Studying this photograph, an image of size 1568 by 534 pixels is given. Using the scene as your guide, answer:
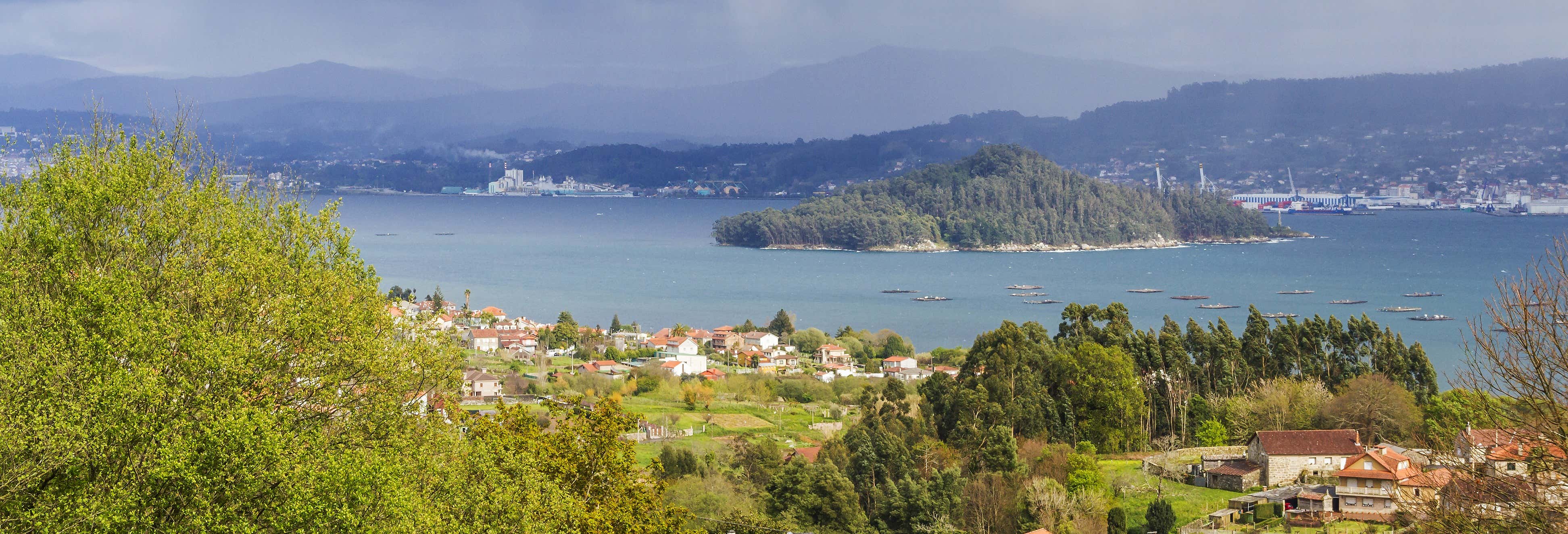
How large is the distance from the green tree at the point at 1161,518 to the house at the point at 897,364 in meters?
16.9

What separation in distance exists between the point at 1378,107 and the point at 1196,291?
136 meters

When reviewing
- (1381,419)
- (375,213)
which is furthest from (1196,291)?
(375,213)

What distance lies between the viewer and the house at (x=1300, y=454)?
572 inches

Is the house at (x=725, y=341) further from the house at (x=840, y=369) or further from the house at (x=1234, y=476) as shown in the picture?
the house at (x=1234, y=476)

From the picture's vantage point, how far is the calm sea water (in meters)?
43.0

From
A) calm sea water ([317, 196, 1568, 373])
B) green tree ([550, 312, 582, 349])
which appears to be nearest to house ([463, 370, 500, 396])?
green tree ([550, 312, 582, 349])

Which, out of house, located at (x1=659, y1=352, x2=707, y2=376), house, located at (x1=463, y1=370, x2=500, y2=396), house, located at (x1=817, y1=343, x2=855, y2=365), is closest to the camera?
house, located at (x1=463, y1=370, x2=500, y2=396)

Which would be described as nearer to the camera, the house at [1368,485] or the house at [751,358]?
the house at [1368,485]

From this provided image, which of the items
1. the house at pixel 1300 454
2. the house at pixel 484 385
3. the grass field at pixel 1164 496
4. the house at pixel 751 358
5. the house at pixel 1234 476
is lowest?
the house at pixel 751 358

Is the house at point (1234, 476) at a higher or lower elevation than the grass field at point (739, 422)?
higher

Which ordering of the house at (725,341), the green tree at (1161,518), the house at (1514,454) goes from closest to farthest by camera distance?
the house at (1514,454) < the green tree at (1161,518) < the house at (725,341)

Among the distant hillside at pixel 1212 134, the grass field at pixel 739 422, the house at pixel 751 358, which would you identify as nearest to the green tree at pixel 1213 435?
the grass field at pixel 739 422

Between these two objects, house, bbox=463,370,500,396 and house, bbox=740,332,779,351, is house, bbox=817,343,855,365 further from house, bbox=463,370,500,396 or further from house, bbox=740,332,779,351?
house, bbox=463,370,500,396

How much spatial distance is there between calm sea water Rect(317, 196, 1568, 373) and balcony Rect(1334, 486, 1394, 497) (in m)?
20.3
